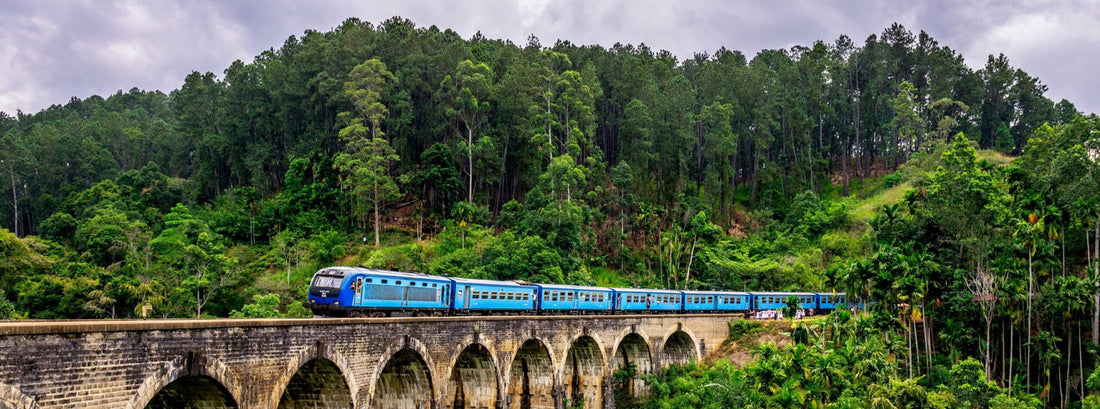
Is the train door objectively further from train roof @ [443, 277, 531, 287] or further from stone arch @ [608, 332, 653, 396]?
stone arch @ [608, 332, 653, 396]

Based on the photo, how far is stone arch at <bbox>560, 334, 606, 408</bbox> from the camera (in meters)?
36.1

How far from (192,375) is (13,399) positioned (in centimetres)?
358

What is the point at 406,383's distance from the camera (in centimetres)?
2480

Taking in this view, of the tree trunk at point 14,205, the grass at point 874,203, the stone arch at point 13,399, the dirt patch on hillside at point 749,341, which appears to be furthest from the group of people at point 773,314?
the tree trunk at point 14,205

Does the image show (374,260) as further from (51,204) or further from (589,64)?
(51,204)

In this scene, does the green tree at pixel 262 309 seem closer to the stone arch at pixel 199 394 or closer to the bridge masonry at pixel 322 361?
the bridge masonry at pixel 322 361

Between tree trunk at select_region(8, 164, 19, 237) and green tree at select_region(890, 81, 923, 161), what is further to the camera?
green tree at select_region(890, 81, 923, 161)

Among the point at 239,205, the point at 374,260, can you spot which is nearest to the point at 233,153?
the point at 239,205

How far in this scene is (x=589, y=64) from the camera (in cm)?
6138

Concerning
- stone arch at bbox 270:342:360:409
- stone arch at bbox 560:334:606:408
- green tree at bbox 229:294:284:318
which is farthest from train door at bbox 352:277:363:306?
green tree at bbox 229:294:284:318

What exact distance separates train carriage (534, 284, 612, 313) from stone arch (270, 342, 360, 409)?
1384cm

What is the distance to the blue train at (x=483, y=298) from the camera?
23.5 m

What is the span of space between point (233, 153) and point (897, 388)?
192 ft

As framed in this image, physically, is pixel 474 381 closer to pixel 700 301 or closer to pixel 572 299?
pixel 572 299
